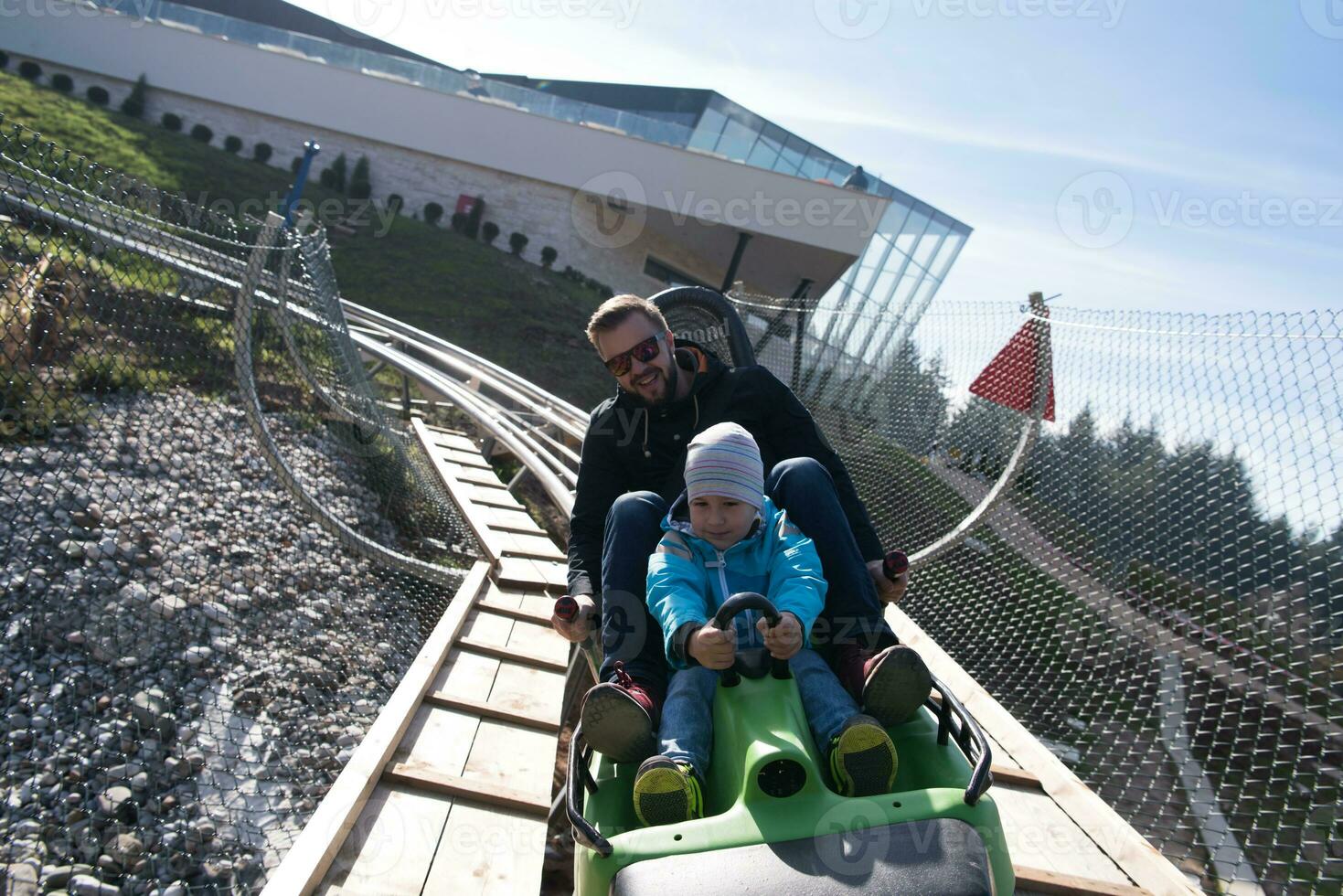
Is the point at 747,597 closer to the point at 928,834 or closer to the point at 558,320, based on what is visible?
the point at 928,834

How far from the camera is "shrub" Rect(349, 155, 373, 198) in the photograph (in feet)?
74.1

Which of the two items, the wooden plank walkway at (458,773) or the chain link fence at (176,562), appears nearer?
the wooden plank walkway at (458,773)

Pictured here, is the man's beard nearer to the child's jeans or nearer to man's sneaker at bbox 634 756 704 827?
the child's jeans

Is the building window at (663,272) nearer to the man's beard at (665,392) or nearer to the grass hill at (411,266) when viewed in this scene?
the grass hill at (411,266)

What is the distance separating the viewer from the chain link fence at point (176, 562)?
3.05 meters

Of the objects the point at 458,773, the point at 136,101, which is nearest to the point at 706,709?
the point at 458,773

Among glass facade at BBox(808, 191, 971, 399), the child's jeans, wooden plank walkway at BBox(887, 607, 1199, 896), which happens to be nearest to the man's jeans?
the child's jeans

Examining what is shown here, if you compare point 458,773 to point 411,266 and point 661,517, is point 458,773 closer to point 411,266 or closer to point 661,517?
point 661,517

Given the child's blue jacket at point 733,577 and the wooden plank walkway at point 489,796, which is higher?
the child's blue jacket at point 733,577

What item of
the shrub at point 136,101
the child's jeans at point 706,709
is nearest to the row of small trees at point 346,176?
the shrub at point 136,101

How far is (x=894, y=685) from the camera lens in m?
1.93

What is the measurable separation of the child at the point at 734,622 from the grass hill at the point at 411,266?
10.5 meters

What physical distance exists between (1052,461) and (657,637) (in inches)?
102

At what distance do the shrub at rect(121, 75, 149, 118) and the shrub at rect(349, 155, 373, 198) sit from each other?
518cm
